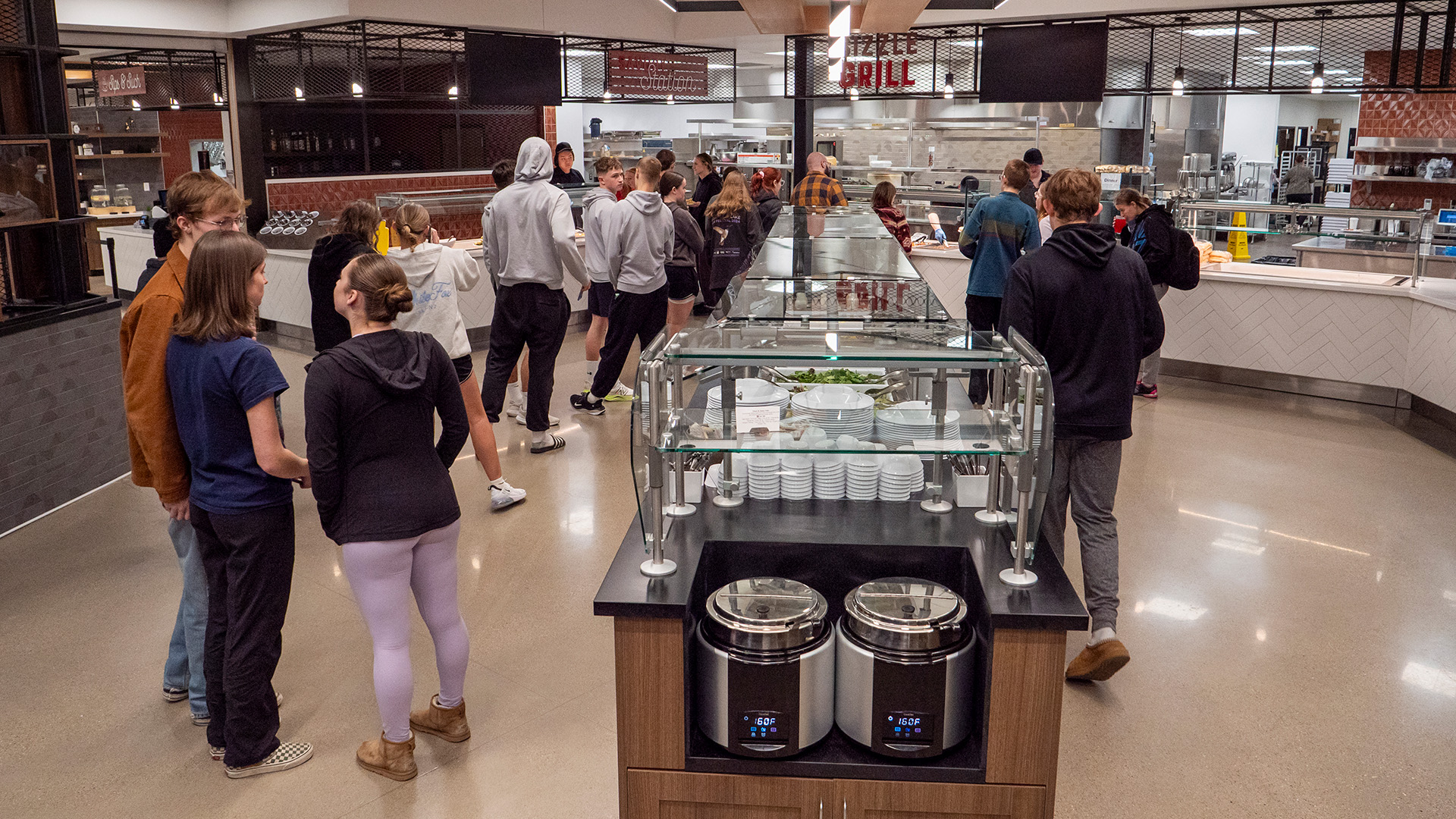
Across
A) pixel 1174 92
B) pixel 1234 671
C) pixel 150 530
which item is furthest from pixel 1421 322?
pixel 150 530

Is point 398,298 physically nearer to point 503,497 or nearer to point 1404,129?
point 503,497

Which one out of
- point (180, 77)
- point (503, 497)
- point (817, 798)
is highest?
point (180, 77)

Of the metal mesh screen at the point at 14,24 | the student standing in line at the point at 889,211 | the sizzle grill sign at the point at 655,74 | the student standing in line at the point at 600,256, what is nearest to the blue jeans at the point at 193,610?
the metal mesh screen at the point at 14,24

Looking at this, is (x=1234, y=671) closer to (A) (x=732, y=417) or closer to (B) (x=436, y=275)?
(A) (x=732, y=417)

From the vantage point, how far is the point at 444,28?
9.16 meters

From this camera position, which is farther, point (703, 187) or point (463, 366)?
point (703, 187)

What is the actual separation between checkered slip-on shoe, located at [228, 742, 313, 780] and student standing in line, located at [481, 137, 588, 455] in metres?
2.82

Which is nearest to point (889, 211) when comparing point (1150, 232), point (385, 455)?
point (1150, 232)

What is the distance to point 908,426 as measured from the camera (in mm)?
2400

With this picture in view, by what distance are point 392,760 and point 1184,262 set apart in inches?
206

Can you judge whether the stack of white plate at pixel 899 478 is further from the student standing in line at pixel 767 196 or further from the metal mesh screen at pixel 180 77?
the metal mesh screen at pixel 180 77

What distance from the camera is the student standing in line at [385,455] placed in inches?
98.8

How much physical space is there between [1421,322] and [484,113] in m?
8.35

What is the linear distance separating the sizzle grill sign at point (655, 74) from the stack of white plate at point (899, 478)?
868 cm
